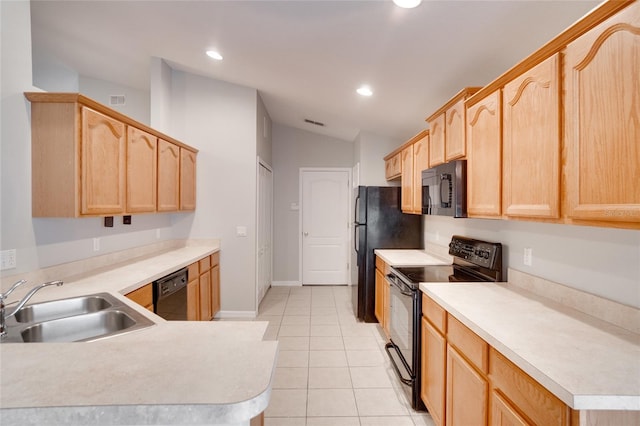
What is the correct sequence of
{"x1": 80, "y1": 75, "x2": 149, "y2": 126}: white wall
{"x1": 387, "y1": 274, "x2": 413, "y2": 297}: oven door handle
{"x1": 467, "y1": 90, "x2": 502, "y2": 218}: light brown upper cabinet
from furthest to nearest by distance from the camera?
{"x1": 80, "y1": 75, "x2": 149, "y2": 126}: white wall < {"x1": 387, "y1": 274, "x2": 413, "y2": 297}: oven door handle < {"x1": 467, "y1": 90, "x2": 502, "y2": 218}: light brown upper cabinet

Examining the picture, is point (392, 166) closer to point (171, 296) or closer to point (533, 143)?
point (533, 143)

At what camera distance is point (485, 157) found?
188 cm

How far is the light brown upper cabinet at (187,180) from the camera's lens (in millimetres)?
3555

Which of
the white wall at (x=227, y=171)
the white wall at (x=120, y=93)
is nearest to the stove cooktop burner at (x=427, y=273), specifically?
the white wall at (x=227, y=171)

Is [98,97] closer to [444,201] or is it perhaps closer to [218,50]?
[218,50]

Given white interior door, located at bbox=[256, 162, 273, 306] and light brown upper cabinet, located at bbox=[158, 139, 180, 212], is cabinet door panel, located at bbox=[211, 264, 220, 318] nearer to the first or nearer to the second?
white interior door, located at bbox=[256, 162, 273, 306]

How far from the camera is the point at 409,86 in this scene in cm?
268

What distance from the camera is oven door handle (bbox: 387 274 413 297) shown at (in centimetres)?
226

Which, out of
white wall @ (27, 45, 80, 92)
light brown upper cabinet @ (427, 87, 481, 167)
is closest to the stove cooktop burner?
light brown upper cabinet @ (427, 87, 481, 167)

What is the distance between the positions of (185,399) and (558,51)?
1815mm

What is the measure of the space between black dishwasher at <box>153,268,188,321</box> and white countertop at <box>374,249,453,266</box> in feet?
6.37

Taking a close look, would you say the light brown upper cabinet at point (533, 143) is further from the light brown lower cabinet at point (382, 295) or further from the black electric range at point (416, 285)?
the light brown lower cabinet at point (382, 295)

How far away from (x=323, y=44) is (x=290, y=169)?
3249 millimetres

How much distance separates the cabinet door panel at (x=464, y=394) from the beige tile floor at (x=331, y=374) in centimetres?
58
